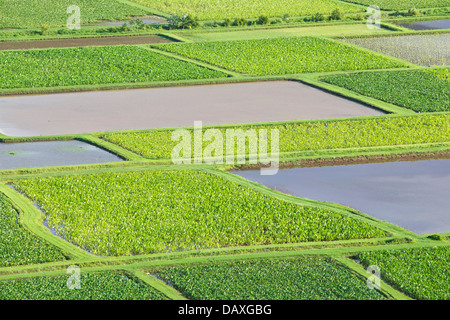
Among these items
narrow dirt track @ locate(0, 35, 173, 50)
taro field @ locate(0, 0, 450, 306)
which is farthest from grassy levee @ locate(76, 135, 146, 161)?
narrow dirt track @ locate(0, 35, 173, 50)

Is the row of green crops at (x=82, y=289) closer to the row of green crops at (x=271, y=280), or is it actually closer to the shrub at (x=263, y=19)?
the row of green crops at (x=271, y=280)

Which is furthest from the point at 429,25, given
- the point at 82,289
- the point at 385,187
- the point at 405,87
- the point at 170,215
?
the point at 82,289

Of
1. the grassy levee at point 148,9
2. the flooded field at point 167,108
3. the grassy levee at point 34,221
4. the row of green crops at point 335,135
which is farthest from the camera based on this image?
the grassy levee at point 148,9

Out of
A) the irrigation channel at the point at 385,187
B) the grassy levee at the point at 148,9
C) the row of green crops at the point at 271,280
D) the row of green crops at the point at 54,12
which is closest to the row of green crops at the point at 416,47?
the grassy levee at the point at 148,9

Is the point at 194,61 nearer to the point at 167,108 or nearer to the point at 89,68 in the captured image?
the point at 89,68

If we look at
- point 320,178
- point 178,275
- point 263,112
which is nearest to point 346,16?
point 263,112
